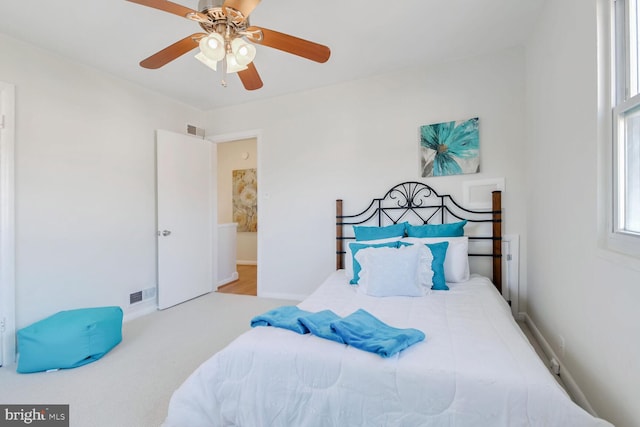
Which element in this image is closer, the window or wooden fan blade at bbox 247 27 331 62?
the window

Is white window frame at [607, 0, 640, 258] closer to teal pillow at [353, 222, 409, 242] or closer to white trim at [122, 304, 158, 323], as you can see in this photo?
teal pillow at [353, 222, 409, 242]

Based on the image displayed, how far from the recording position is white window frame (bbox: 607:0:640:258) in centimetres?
121

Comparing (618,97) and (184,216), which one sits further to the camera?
(184,216)

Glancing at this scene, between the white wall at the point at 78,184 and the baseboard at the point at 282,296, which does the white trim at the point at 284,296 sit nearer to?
the baseboard at the point at 282,296

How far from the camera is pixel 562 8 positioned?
1738mm

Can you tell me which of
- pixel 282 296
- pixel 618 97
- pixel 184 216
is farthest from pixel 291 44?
pixel 282 296

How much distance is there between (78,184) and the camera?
105 inches

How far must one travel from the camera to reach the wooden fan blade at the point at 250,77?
198 centimetres

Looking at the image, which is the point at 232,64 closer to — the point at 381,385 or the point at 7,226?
the point at 381,385

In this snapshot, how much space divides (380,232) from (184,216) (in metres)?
2.46

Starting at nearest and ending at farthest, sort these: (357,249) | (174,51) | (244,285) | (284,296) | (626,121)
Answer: (626,121) → (174,51) → (357,249) → (284,296) → (244,285)

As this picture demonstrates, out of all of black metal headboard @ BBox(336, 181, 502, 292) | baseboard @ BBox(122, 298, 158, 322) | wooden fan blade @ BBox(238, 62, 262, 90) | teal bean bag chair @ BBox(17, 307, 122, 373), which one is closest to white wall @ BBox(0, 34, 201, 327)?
baseboard @ BBox(122, 298, 158, 322)

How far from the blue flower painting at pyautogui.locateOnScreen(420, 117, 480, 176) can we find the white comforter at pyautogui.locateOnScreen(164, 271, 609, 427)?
1694mm

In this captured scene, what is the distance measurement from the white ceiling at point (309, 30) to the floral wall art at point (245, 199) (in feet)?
10.3
